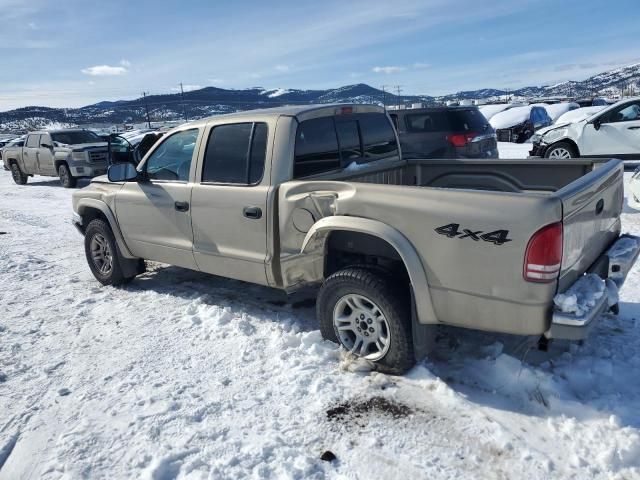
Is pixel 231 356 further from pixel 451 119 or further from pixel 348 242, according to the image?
pixel 451 119

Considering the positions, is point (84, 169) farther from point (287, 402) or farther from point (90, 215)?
point (287, 402)

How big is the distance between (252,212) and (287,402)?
1488 millimetres

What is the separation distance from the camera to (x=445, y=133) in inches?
402

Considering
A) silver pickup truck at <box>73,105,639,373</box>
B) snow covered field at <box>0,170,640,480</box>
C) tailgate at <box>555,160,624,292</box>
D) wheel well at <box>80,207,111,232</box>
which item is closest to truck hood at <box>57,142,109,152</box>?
wheel well at <box>80,207,111,232</box>

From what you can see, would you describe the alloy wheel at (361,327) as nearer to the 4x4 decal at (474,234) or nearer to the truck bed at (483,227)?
the truck bed at (483,227)

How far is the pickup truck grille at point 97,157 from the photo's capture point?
14984 millimetres

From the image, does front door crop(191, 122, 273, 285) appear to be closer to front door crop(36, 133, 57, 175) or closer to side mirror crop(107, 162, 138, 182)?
side mirror crop(107, 162, 138, 182)

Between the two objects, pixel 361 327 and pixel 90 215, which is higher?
pixel 90 215

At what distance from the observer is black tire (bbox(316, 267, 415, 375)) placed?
3365 mm

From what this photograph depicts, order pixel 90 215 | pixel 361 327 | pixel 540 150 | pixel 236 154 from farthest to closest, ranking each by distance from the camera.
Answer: pixel 540 150
pixel 90 215
pixel 236 154
pixel 361 327

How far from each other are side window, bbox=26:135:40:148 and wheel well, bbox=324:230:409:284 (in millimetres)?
15873

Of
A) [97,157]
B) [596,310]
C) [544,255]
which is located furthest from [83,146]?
[596,310]

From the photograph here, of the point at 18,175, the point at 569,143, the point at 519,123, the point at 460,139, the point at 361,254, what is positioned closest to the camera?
the point at 361,254

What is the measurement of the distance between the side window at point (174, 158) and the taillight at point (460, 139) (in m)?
6.72
